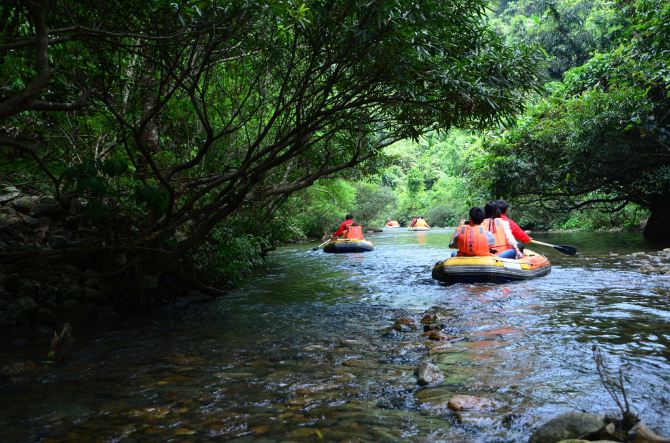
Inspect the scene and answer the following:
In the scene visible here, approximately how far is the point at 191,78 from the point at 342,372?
3.45 m

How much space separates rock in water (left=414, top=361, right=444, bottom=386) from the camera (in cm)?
384

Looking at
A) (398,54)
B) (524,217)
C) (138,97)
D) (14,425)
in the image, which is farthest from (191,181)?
(524,217)

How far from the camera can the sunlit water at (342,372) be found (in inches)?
123

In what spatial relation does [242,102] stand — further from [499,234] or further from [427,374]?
[499,234]

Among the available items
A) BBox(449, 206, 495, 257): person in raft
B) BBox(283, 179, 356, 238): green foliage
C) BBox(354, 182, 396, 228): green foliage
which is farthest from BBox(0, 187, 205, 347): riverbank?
BBox(354, 182, 396, 228): green foliage

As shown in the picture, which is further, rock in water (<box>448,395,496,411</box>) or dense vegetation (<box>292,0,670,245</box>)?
dense vegetation (<box>292,0,670,245</box>)

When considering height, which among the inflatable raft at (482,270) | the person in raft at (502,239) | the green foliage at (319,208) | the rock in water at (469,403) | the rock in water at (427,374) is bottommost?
the rock in water at (469,403)

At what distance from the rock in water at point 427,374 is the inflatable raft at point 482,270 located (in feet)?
18.4

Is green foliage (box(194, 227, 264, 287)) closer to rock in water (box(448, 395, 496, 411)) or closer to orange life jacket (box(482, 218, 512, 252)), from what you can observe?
orange life jacket (box(482, 218, 512, 252))

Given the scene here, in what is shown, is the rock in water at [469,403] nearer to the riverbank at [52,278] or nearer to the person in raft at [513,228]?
the riverbank at [52,278]

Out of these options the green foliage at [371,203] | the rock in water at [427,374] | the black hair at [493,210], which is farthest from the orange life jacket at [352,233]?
the green foliage at [371,203]

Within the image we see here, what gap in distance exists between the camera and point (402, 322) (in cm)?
609

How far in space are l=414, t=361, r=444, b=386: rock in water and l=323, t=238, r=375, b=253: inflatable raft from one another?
46.0 feet

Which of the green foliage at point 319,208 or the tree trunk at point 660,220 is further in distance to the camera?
the green foliage at point 319,208
